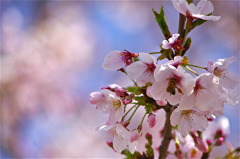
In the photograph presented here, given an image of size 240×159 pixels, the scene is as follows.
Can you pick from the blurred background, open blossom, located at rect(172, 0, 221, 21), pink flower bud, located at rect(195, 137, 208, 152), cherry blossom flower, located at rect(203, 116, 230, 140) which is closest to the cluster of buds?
open blossom, located at rect(172, 0, 221, 21)

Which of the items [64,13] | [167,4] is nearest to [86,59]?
[64,13]

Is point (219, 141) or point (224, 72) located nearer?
point (224, 72)

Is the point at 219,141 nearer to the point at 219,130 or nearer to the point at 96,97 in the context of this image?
the point at 219,130

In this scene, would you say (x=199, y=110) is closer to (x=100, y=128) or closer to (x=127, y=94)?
(x=127, y=94)

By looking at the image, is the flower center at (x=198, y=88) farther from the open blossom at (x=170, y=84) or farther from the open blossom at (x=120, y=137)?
the open blossom at (x=120, y=137)

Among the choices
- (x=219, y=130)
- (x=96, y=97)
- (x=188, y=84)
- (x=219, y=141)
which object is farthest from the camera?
(x=219, y=130)

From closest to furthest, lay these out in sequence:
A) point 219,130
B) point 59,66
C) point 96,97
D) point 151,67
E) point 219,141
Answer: point 151,67 < point 96,97 < point 219,141 < point 219,130 < point 59,66

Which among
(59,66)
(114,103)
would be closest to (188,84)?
(114,103)

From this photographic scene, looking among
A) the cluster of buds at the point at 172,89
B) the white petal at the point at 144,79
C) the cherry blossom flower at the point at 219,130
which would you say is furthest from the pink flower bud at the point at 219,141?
the white petal at the point at 144,79
